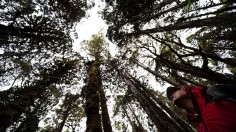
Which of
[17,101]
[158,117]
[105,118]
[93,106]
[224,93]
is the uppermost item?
[224,93]

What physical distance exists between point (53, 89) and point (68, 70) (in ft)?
5.45

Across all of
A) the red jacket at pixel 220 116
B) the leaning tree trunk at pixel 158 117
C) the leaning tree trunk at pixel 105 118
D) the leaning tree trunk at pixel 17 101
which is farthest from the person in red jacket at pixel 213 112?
the leaning tree trunk at pixel 17 101

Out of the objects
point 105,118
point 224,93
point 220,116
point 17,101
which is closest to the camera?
point 220,116

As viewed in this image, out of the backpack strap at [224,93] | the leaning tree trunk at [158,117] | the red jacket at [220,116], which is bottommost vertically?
the leaning tree trunk at [158,117]

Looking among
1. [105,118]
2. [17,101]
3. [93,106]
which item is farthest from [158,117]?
[17,101]

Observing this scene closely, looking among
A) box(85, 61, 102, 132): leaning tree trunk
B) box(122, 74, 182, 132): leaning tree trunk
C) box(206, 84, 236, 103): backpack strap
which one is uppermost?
box(206, 84, 236, 103): backpack strap

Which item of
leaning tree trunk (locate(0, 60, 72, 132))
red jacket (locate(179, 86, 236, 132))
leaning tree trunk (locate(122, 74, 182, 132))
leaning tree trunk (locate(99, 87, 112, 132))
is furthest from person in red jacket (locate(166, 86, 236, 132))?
leaning tree trunk (locate(0, 60, 72, 132))

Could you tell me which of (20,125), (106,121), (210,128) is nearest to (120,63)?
(106,121)

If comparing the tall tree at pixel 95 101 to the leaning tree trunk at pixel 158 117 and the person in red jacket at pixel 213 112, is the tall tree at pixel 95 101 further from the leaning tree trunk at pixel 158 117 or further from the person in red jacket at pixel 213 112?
the person in red jacket at pixel 213 112

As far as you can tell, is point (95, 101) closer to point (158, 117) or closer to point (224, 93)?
point (158, 117)

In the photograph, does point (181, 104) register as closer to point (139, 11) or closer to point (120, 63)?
point (139, 11)

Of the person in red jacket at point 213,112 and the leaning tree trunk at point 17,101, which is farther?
the leaning tree trunk at point 17,101

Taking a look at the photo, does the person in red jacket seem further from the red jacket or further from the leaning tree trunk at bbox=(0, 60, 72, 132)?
the leaning tree trunk at bbox=(0, 60, 72, 132)

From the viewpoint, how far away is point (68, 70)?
13414mm
